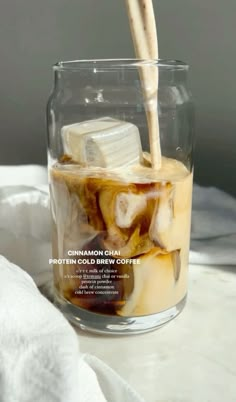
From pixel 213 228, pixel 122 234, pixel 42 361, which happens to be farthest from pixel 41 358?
pixel 213 228

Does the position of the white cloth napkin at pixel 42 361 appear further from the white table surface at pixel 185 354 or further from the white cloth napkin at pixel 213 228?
the white cloth napkin at pixel 213 228

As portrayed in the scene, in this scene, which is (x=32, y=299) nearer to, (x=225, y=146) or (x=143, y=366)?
(x=143, y=366)

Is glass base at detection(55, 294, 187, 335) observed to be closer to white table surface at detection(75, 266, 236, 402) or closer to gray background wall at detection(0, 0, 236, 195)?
white table surface at detection(75, 266, 236, 402)

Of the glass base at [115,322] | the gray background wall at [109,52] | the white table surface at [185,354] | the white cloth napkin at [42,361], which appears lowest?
the white table surface at [185,354]

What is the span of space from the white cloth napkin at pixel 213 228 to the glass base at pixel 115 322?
102mm

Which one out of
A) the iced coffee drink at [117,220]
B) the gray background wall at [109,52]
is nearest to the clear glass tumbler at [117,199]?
the iced coffee drink at [117,220]

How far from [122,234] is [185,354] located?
9 cm

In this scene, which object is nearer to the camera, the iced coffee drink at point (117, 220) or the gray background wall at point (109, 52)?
the iced coffee drink at point (117, 220)

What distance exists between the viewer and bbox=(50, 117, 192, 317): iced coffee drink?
0.36 meters

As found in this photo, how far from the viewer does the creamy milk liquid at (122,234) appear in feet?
1.20

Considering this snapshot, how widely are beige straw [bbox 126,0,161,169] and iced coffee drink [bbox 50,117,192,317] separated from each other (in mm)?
11

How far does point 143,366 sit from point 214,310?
9 cm

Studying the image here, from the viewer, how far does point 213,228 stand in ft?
1.74

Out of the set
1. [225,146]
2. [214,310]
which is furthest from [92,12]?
[214,310]
